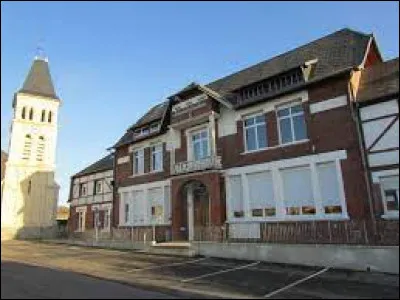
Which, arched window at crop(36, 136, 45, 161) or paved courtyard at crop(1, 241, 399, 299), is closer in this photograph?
paved courtyard at crop(1, 241, 399, 299)

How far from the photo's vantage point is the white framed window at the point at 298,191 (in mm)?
17859

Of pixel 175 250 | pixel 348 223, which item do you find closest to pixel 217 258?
pixel 175 250

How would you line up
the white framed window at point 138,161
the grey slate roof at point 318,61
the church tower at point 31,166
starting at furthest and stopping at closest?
the church tower at point 31,166 → the white framed window at point 138,161 → the grey slate roof at point 318,61

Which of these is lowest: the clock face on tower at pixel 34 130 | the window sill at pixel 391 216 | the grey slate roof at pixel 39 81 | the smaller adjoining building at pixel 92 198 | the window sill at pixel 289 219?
the window sill at pixel 391 216

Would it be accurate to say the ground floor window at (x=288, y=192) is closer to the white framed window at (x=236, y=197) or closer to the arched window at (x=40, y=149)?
the white framed window at (x=236, y=197)

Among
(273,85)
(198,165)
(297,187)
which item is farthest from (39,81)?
(297,187)

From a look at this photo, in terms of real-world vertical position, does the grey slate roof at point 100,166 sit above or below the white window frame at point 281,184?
above

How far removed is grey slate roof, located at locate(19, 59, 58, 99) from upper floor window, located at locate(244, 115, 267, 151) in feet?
120

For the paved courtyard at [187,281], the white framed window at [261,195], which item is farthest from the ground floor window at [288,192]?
the paved courtyard at [187,281]

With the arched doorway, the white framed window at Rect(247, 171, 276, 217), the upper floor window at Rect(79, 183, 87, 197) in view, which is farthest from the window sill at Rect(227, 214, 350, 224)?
the upper floor window at Rect(79, 183, 87, 197)

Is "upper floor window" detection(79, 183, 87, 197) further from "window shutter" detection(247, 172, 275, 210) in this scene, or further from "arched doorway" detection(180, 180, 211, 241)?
"window shutter" detection(247, 172, 275, 210)

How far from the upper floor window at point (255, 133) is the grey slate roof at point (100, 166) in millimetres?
18286

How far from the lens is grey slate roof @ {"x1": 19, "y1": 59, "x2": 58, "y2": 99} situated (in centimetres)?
4944

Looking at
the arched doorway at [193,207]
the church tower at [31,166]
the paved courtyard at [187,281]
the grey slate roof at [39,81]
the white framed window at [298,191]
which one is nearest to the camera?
the paved courtyard at [187,281]
